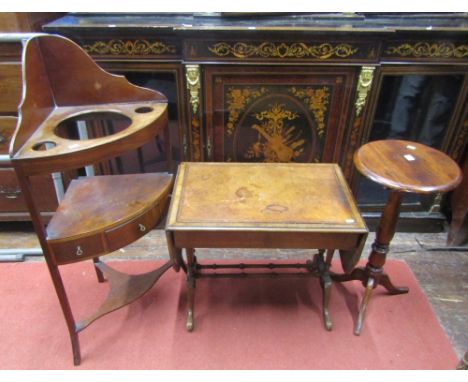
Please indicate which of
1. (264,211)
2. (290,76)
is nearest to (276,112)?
(290,76)

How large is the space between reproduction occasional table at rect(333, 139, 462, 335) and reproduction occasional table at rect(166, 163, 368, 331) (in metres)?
0.16

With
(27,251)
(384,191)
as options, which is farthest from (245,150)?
(27,251)

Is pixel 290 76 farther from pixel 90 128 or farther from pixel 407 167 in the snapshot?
pixel 90 128

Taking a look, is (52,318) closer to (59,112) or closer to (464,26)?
(59,112)

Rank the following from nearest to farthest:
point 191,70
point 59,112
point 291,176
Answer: point 59,112 < point 291,176 < point 191,70

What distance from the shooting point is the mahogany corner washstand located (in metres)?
1.09

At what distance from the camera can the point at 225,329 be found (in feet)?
5.31

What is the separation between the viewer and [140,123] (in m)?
1.27

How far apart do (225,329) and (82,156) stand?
3.36ft

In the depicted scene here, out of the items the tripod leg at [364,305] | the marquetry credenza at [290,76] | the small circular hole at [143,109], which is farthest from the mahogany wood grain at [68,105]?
the tripod leg at [364,305]

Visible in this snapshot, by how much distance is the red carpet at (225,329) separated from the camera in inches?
58.7

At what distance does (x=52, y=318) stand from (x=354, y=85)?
1880 millimetres

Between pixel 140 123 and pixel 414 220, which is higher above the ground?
pixel 140 123

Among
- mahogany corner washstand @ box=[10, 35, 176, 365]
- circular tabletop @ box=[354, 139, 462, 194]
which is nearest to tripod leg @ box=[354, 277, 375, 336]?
circular tabletop @ box=[354, 139, 462, 194]
